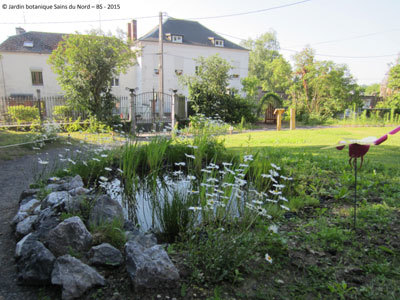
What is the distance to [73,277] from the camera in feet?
5.74

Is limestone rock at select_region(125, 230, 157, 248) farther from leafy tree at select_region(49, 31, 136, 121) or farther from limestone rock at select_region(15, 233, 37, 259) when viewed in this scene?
leafy tree at select_region(49, 31, 136, 121)

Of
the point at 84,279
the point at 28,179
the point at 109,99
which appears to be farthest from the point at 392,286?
the point at 109,99

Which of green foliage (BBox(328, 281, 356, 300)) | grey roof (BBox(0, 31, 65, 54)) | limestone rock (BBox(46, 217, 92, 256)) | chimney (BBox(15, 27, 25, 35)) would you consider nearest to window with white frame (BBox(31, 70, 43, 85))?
grey roof (BBox(0, 31, 65, 54))

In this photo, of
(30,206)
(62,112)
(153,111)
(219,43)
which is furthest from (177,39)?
(30,206)

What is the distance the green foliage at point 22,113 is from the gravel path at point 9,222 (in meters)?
7.59

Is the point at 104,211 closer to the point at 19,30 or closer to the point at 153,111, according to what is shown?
the point at 153,111

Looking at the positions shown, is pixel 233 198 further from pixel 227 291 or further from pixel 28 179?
pixel 28 179

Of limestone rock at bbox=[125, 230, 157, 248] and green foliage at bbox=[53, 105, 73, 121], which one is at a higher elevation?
green foliage at bbox=[53, 105, 73, 121]

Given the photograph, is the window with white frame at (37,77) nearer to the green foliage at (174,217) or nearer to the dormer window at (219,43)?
the dormer window at (219,43)

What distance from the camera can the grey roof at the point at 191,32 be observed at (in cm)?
2712

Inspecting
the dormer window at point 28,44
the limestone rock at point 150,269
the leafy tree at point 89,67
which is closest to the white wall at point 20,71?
the dormer window at point 28,44

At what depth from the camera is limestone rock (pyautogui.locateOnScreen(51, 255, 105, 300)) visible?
5.58ft

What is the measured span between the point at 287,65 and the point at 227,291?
20481mm

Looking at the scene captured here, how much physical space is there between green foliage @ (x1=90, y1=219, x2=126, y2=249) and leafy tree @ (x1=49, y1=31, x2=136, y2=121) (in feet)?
32.9
